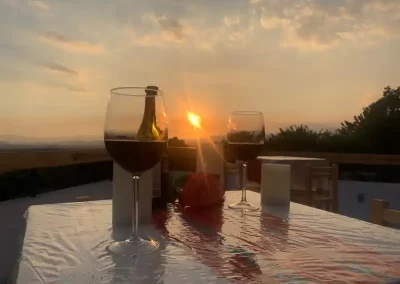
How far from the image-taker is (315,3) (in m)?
4.46

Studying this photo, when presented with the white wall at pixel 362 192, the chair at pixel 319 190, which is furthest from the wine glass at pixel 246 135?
the white wall at pixel 362 192

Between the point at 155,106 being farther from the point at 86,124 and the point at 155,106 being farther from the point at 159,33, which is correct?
the point at 159,33

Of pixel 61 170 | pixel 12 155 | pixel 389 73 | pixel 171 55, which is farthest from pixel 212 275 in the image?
pixel 389 73

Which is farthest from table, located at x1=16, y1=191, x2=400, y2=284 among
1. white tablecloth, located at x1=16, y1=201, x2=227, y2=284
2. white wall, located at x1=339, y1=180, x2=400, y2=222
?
white wall, located at x1=339, y1=180, x2=400, y2=222

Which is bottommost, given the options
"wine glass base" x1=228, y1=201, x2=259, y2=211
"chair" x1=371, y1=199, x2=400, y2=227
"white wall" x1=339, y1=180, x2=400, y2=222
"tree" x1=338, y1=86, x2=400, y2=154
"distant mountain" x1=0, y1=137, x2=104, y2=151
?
"white wall" x1=339, y1=180, x2=400, y2=222

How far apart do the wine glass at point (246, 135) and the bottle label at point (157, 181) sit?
230mm

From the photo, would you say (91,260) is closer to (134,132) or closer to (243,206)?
(134,132)

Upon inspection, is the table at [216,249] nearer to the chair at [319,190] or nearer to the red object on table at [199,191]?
the red object on table at [199,191]

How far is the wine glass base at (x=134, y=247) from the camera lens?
759mm

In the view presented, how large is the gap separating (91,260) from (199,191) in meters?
0.54

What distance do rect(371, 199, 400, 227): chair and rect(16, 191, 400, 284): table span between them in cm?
21

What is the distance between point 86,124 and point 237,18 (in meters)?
3.42

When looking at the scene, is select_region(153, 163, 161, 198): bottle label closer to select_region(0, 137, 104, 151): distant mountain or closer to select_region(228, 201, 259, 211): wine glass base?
select_region(228, 201, 259, 211): wine glass base

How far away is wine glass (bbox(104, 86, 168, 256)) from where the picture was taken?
798mm
